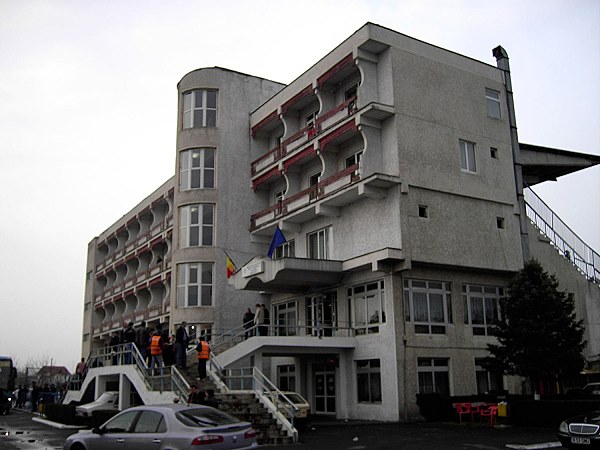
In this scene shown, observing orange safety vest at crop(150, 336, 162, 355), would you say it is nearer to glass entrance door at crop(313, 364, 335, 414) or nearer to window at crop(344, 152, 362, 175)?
glass entrance door at crop(313, 364, 335, 414)

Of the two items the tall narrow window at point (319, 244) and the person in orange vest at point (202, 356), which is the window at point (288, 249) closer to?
the tall narrow window at point (319, 244)

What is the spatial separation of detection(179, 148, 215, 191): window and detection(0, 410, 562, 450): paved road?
654 inches

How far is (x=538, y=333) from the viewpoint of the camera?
22.9 m

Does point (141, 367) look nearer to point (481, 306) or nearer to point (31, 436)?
point (31, 436)

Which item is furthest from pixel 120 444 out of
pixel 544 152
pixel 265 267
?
pixel 544 152

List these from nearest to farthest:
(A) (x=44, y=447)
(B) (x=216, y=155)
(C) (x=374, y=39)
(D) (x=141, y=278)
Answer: (A) (x=44, y=447) → (C) (x=374, y=39) → (B) (x=216, y=155) → (D) (x=141, y=278)

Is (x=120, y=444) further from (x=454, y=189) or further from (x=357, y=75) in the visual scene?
(x=357, y=75)

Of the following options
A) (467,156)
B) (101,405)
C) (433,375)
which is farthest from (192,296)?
(467,156)

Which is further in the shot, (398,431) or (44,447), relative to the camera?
(398,431)

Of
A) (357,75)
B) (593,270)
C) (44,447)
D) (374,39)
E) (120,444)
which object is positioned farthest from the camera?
(593,270)

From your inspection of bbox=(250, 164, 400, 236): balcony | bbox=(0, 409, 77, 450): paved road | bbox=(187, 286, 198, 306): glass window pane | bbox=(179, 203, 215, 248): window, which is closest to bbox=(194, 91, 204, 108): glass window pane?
bbox=(179, 203, 215, 248): window

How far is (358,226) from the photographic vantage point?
2948cm

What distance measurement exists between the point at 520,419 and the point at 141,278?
3684 centimetres

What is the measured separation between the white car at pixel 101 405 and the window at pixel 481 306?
16.7 metres
